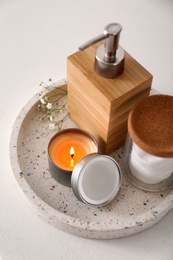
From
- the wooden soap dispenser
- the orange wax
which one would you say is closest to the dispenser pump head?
the wooden soap dispenser

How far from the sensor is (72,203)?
0.71 metres

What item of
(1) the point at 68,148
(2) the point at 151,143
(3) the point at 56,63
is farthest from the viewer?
(3) the point at 56,63

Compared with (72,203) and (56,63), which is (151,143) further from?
(56,63)

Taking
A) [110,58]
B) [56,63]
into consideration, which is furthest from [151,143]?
[56,63]

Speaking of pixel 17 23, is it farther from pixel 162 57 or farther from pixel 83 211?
pixel 83 211

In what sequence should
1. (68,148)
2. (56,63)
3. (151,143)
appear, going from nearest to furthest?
1. (151,143)
2. (68,148)
3. (56,63)

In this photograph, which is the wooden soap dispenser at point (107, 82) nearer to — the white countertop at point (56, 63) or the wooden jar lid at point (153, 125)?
the wooden jar lid at point (153, 125)

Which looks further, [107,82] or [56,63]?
[56,63]

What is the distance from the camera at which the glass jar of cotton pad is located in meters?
0.63

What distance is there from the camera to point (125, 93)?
66cm

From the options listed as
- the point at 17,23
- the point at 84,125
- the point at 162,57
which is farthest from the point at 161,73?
the point at 17,23

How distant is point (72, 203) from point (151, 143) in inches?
6.7

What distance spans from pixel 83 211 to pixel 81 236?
38 millimetres

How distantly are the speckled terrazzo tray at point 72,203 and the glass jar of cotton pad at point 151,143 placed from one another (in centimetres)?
2
